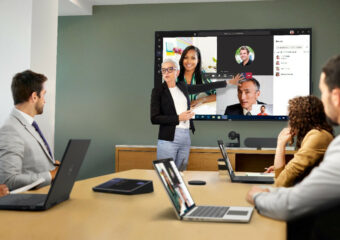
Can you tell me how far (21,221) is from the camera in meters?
1.18

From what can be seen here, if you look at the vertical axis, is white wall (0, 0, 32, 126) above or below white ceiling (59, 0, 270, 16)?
below

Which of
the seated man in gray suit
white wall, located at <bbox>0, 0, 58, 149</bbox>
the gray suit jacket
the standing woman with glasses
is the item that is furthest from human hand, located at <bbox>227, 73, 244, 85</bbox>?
the gray suit jacket

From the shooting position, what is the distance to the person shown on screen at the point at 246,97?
4.67 metres

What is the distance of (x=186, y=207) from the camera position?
1338 millimetres

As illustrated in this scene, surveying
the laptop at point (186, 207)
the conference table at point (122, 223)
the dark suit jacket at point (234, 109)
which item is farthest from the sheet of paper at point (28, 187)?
the dark suit jacket at point (234, 109)

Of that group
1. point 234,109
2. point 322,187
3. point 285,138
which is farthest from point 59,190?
point 234,109

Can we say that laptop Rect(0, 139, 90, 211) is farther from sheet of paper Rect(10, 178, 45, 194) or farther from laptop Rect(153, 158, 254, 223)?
laptop Rect(153, 158, 254, 223)

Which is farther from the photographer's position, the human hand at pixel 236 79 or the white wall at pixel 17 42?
the human hand at pixel 236 79

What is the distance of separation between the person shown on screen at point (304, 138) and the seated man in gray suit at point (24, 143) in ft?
4.20

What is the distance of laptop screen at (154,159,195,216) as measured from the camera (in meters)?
1.27

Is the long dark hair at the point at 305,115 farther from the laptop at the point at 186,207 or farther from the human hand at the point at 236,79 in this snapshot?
the human hand at the point at 236,79

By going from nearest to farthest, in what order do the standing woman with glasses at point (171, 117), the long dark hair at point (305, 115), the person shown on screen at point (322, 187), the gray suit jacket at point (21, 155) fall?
the person shown on screen at point (322, 187) → the gray suit jacket at point (21, 155) → the long dark hair at point (305, 115) → the standing woman with glasses at point (171, 117)

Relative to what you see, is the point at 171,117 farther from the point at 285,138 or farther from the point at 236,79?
the point at 236,79

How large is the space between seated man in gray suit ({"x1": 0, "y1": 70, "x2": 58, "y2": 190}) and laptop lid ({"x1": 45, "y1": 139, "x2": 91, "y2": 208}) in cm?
47
